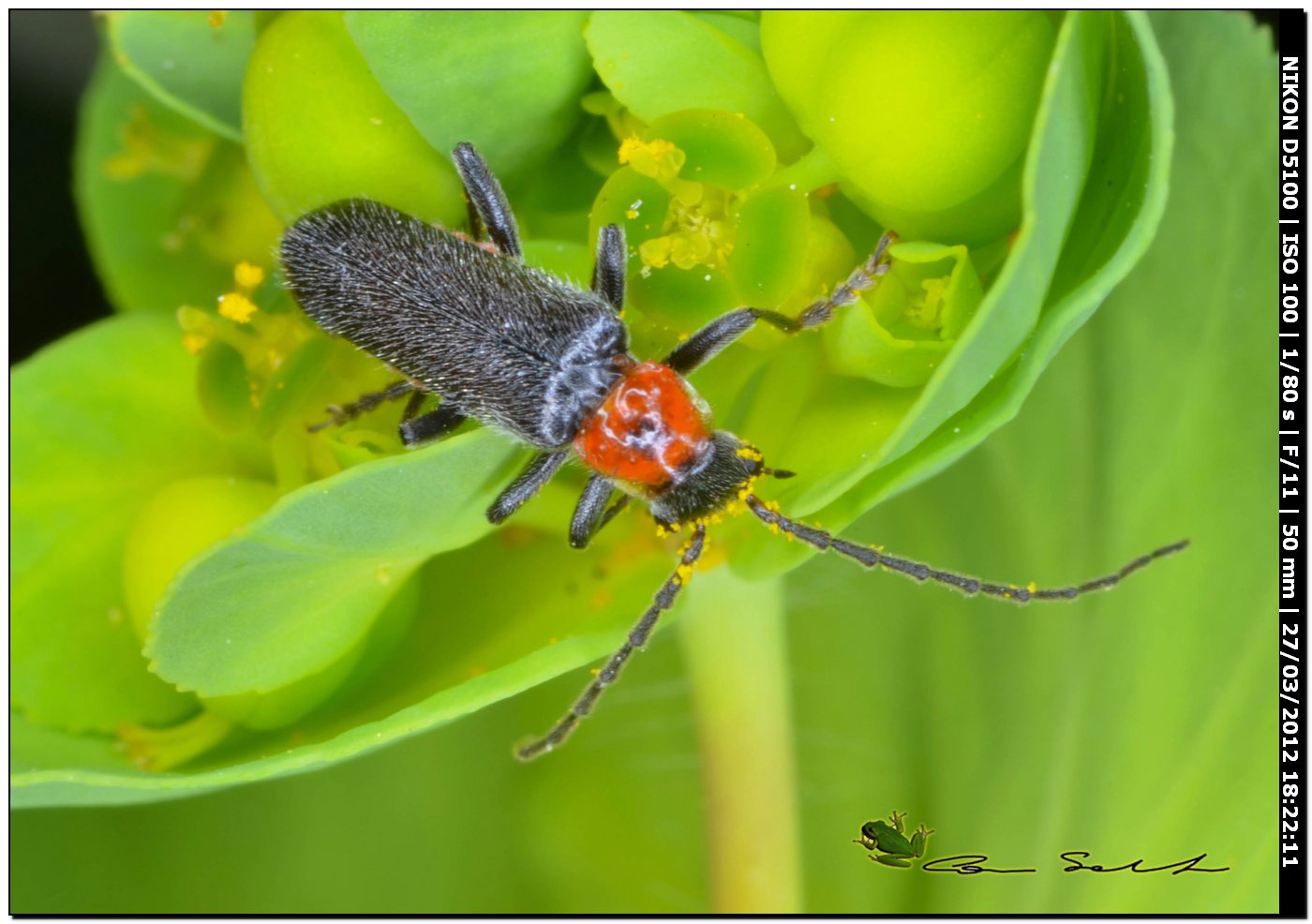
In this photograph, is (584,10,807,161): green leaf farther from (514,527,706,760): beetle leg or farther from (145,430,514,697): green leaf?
(514,527,706,760): beetle leg

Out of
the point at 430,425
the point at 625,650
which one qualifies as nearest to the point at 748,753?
the point at 625,650

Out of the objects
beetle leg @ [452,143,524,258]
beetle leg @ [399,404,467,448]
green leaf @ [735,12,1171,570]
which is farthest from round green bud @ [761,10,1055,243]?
beetle leg @ [399,404,467,448]

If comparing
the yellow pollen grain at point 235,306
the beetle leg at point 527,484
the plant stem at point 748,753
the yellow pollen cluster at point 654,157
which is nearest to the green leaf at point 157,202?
the yellow pollen grain at point 235,306

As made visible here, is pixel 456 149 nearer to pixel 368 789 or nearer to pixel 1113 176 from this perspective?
pixel 1113 176

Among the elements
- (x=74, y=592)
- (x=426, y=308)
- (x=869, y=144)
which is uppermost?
(x=426, y=308)

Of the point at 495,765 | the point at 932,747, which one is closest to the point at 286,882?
the point at 495,765

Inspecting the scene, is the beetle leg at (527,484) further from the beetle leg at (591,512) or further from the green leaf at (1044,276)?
the green leaf at (1044,276)
